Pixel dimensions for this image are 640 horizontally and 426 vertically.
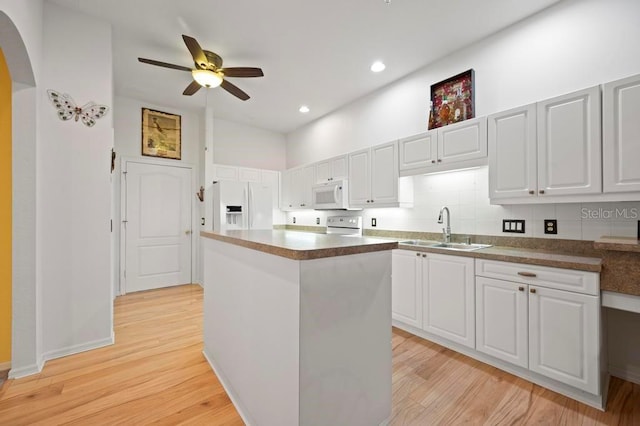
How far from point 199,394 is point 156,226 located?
3.41 meters

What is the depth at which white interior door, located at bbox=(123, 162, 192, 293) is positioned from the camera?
429cm

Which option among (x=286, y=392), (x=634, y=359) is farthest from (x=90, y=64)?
(x=634, y=359)

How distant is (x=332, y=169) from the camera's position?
4.19m

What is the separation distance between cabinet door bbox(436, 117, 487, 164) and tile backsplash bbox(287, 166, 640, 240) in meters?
0.31

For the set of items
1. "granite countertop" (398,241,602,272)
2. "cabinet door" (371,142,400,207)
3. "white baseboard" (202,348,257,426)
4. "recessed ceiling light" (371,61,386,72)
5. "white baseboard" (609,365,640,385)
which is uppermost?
"recessed ceiling light" (371,61,386,72)

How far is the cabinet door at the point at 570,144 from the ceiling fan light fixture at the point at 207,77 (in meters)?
2.96

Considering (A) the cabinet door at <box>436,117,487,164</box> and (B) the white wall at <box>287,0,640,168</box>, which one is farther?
(A) the cabinet door at <box>436,117,487,164</box>

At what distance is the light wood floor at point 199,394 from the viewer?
163 cm

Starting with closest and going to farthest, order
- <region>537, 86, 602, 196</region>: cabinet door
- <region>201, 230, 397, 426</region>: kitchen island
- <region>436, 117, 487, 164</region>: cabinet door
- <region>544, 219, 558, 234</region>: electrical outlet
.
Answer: <region>201, 230, 397, 426</region>: kitchen island
<region>537, 86, 602, 196</region>: cabinet door
<region>544, 219, 558, 234</region>: electrical outlet
<region>436, 117, 487, 164</region>: cabinet door

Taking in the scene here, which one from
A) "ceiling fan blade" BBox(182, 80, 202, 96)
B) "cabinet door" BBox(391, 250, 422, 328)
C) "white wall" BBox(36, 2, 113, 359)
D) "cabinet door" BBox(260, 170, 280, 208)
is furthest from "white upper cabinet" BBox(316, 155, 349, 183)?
"white wall" BBox(36, 2, 113, 359)

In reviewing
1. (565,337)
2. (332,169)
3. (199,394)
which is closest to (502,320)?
(565,337)

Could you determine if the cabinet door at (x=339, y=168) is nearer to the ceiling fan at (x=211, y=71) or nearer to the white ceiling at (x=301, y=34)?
the white ceiling at (x=301, y=34)

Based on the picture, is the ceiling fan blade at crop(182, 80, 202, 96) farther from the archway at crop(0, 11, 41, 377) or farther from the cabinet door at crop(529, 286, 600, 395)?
the cabinet door at crop(529, 286, 600, 395)

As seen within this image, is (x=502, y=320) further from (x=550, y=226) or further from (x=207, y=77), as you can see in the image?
(x=207, y=77)
